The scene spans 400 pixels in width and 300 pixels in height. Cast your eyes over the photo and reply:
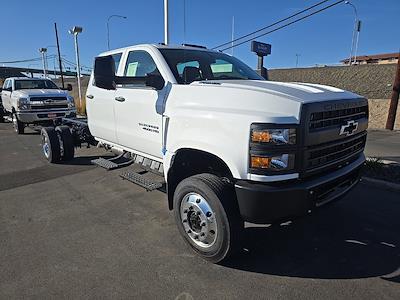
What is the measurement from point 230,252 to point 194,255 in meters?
0.50

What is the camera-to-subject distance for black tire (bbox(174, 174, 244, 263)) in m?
2.85

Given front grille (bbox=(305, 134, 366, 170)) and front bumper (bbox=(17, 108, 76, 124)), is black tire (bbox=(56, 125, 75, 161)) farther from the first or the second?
front grille (bbox=(305, 134, 366, 170))

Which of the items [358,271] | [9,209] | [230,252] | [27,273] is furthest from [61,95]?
[358,271]

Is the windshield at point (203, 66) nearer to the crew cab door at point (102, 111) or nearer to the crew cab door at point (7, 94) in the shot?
the crew cab door at point (102, 111)

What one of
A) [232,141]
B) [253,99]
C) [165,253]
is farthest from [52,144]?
[253,99]

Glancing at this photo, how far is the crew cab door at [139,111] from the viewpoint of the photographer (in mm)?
3863

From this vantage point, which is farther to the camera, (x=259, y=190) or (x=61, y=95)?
(x=61, y=95)

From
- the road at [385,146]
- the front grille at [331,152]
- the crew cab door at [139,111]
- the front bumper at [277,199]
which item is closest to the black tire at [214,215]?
the front bumper at [277,199]

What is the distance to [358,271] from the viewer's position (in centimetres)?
300

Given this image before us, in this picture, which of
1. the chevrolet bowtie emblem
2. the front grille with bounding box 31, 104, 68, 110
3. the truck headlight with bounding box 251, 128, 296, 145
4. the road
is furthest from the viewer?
the front grille with bounding box 31, 104, 68, 110

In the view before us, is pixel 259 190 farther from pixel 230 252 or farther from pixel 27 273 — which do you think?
pixel 27 273

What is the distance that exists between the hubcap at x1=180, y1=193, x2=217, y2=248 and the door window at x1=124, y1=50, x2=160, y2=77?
5.40 feet

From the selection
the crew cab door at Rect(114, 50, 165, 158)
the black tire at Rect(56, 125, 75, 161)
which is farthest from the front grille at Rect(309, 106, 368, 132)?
the black tire at Rect(56, 125, 75, 161)

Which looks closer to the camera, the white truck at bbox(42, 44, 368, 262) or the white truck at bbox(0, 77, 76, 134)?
the white truck at bbox(42, 44, 368, 262)
